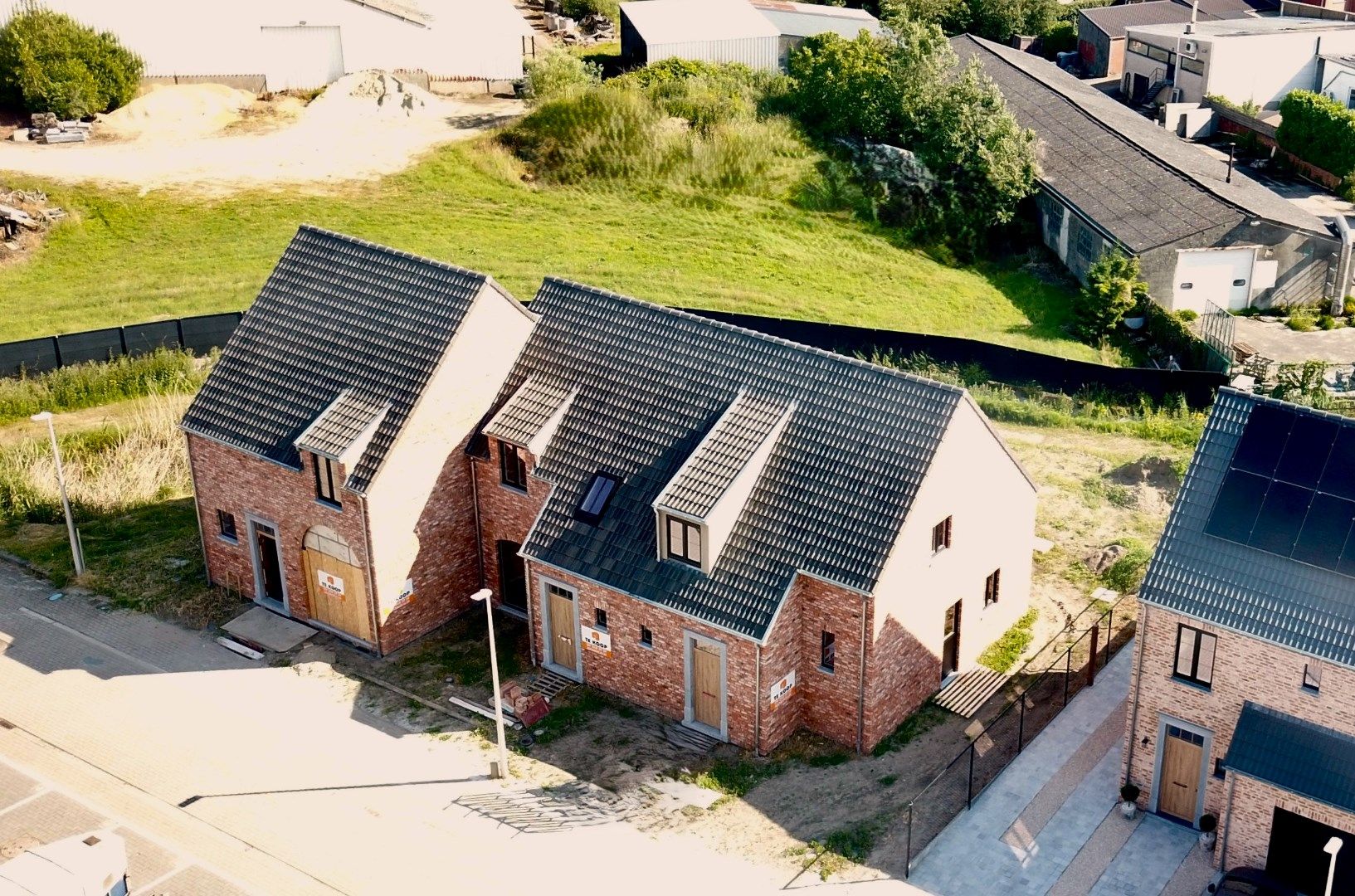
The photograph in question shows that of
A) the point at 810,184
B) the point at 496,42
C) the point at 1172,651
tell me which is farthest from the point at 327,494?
the point at 496,42

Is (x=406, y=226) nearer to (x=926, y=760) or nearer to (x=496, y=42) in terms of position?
(x=496, y=42)

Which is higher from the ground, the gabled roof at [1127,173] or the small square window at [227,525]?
the gabled roof at [1127,173]

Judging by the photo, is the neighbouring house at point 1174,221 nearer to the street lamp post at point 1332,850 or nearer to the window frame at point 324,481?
the window frame at point 324,481

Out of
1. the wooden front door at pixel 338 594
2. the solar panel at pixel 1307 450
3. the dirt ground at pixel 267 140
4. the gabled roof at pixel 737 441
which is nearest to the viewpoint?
the solar panel at pixel 1307 450

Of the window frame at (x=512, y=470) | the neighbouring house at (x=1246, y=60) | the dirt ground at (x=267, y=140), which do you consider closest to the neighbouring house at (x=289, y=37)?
the dirt ground at (x=267, y=140)

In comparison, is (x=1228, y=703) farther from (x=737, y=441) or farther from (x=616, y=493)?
(x=616, y=493)

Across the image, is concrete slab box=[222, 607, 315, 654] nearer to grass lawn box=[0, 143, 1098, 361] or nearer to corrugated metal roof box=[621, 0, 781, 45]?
grass lawn box=[0, 143, 1098, 361]

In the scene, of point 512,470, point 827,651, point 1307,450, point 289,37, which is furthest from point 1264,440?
point 289,37
